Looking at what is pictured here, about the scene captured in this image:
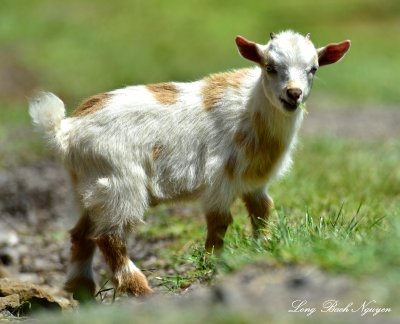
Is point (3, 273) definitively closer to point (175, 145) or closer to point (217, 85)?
point (175, 145)

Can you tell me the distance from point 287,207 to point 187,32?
67.4 ft

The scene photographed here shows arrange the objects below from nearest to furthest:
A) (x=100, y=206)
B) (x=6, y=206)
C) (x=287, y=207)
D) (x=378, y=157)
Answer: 1. (x=100, y=206)
2. (x=287, y=207)
3. (x=6, y=206)
4. (x=378, y=157)

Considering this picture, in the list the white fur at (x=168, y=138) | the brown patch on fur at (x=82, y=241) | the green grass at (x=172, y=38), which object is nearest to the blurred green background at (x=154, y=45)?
the green grass at (x=172, y=38)

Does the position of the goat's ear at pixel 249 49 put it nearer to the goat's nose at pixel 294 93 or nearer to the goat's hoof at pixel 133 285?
Answer: the goat's nose at pixel 294 93

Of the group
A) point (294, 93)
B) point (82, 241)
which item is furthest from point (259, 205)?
point (82, 241)

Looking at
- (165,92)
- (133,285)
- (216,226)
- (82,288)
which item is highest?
(165,92)

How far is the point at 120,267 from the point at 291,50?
2.06m

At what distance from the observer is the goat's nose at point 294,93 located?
A: 6438 mm

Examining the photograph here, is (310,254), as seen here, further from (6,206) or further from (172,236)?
(6,206)

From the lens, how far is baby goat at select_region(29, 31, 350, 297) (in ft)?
21.6

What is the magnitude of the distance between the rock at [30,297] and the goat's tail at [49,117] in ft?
3.51

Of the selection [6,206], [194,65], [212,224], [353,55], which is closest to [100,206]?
[212,224]

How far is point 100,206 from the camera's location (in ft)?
21.5

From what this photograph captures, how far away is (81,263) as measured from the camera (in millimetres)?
7047
